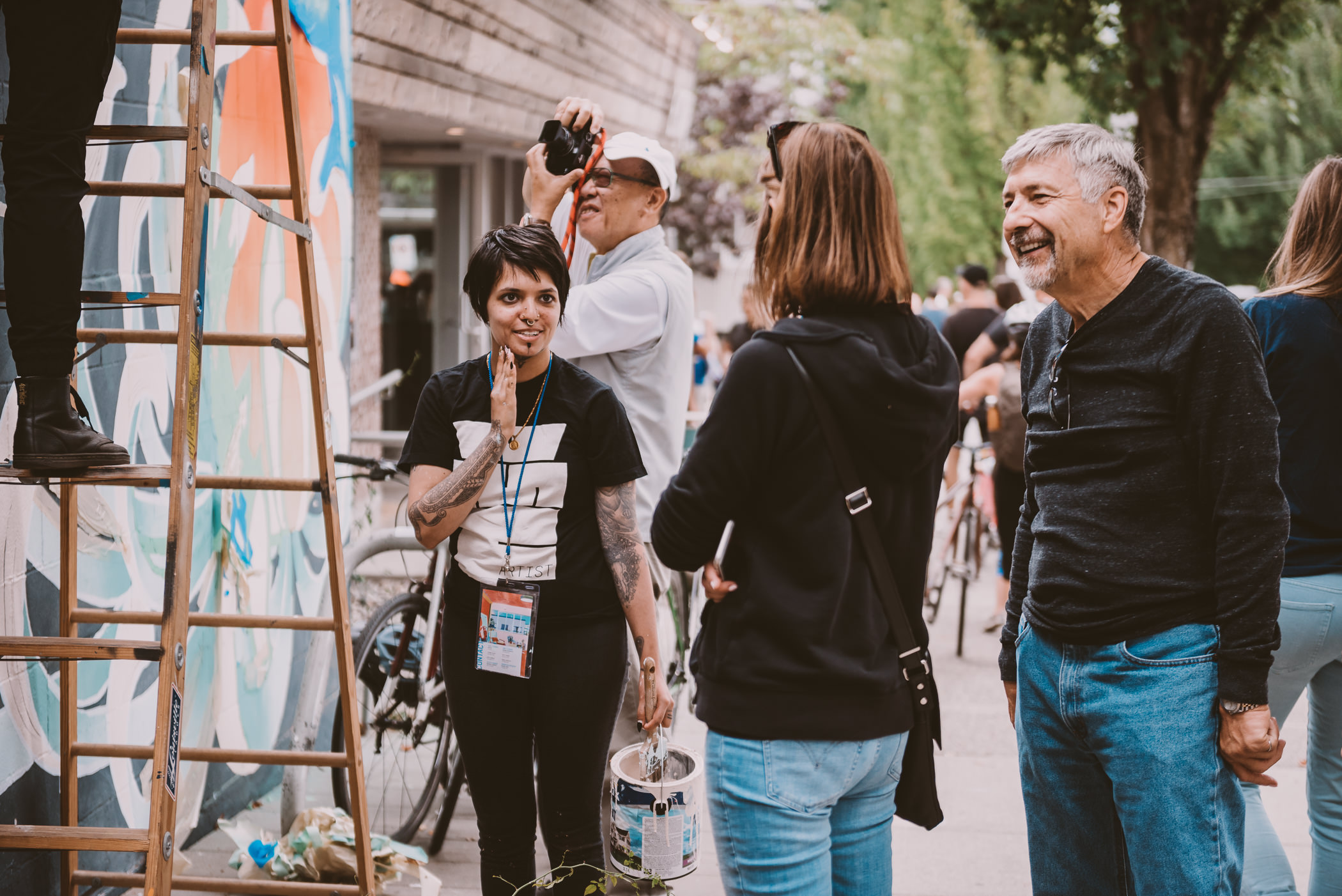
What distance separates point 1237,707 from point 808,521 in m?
0.86

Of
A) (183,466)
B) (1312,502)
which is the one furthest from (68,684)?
(1312,502)

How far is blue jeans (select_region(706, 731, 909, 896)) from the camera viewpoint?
2.14 m

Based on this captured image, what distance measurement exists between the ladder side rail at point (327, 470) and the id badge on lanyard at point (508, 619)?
509mm

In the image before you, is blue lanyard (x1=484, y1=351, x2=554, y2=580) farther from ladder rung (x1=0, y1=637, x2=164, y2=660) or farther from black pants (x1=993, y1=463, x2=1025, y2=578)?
black pants (x1=993, y1=463, x2=1025, y2=578)

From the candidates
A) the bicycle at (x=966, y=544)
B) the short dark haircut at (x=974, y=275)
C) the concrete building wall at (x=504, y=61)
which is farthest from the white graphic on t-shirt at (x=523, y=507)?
the short dark haircut at (x=974, y=275)

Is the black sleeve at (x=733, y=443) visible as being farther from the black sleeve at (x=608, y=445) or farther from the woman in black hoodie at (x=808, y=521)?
the black sleeve at (x=608, y=445)

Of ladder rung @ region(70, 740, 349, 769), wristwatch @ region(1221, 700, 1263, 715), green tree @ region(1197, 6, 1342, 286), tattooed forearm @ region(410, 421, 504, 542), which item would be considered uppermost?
green tree @ region(1197, 6, 1342, 286)

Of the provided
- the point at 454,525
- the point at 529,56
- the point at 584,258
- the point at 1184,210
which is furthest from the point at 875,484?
the point at 1184,210

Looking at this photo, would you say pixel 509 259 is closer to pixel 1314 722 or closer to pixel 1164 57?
pixel 1314 722

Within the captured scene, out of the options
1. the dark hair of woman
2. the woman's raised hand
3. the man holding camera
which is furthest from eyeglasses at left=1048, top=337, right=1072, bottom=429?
the dark hair of woman

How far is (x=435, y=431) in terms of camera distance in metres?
2.72

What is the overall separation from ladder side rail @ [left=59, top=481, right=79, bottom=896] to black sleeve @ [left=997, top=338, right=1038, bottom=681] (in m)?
2.24

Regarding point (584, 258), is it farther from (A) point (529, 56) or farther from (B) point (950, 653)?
(A) point (529, 56)

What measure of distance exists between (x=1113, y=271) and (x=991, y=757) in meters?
3.55
